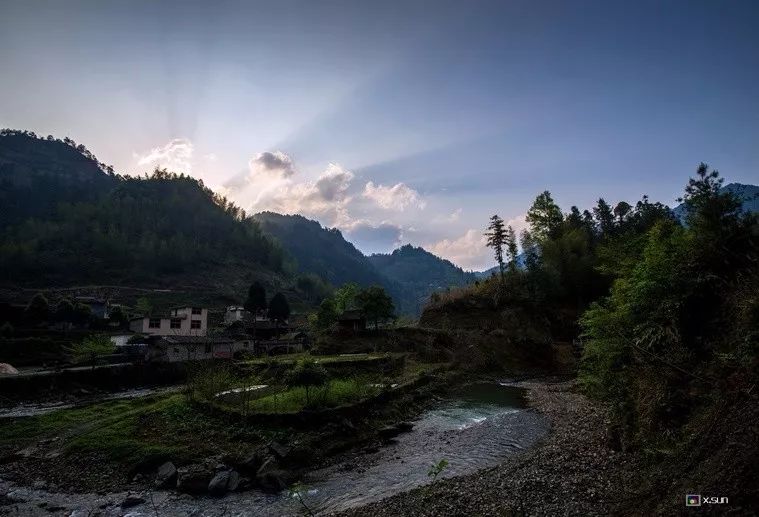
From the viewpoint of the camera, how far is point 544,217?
3231 inches

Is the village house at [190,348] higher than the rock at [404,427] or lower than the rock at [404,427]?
higher

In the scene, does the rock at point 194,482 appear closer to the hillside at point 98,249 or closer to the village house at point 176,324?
the village house at point 176,324

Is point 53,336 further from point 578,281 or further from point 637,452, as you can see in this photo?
point 578,281

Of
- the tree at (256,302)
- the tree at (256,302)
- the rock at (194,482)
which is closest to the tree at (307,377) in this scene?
the rock at (194,482)

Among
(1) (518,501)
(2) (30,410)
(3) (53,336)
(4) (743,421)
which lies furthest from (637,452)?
(3) (53,336)

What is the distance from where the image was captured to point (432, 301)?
7919 cm

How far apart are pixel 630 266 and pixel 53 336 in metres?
86.0

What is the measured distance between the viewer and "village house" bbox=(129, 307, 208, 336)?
77.7 m

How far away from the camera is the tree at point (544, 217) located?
8150 centimetres

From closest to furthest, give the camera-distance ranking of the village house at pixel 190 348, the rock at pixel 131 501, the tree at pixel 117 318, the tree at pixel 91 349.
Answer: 1. the rock at pixel 131 501
2. the tree at pixel 91 349
3. the village house at pixel 190 348
4. the tree at pixel 117 318

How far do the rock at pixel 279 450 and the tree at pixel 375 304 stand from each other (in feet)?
162

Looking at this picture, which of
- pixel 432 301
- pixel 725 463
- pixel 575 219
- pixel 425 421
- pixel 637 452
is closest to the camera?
pixel 725 463

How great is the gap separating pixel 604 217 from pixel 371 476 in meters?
85.1

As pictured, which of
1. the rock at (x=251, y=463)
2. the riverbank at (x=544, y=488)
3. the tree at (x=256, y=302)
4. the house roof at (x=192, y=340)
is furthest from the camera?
the tree at (x=256, y=302)
